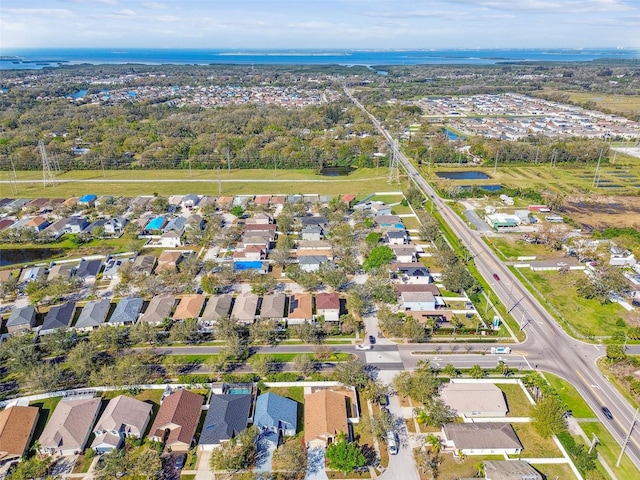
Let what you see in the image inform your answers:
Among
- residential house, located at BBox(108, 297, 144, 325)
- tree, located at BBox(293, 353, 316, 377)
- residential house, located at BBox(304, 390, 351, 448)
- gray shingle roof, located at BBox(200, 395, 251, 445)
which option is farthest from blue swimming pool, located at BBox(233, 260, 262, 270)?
residential house, located at BBox(304, 390, 351, 448)

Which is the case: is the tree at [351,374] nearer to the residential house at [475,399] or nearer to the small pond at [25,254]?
the residential house at [475,399]

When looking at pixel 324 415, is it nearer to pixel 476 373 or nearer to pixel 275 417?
pixel 275 417

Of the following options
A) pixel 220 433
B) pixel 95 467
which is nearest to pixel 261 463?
pixel 220 433

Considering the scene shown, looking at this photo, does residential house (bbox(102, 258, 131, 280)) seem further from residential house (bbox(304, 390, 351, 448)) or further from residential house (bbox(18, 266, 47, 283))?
residential house (bbox(304, 390, 351, 448))

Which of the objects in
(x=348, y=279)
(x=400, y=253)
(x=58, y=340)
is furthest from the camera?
(x=400, y=253)

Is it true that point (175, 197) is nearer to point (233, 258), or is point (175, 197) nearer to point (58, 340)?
point (233, 258)

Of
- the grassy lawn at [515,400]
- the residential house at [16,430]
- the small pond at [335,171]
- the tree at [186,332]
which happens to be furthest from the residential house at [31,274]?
the small pond at [335,171]
